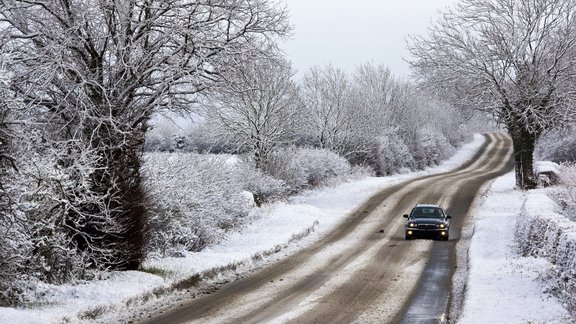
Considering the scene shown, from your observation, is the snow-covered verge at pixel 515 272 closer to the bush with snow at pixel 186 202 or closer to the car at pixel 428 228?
the car at pixel 428 228

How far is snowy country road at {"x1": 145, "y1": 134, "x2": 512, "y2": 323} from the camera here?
12.3 meters

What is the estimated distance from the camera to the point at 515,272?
15.8 metres

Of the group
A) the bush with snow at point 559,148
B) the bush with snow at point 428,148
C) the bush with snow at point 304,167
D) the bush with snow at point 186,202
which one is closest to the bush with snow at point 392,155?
the bush with snow at point 428,148

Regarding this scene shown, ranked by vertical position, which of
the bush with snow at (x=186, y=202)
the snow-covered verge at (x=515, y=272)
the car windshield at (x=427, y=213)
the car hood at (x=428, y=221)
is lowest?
the snow-covered verge at (x=515, y=272)

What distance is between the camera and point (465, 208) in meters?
34.9

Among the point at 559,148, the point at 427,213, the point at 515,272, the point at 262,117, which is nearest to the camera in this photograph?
the point at 515,272

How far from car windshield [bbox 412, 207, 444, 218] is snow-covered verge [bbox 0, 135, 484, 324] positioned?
14.2 feet

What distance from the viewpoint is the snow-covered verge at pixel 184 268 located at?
11633 mm

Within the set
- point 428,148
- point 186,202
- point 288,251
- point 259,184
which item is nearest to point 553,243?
point 288,251

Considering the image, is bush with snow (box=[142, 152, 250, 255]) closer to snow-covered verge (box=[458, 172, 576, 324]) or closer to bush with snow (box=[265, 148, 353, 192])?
snow-covered verge (box=[458, 172, 576, 324])

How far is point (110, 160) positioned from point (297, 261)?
7.80m

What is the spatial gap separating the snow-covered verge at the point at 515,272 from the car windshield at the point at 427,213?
1796 mm

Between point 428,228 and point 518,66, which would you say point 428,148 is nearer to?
point 518,66

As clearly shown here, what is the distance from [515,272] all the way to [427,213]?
10.8 m
